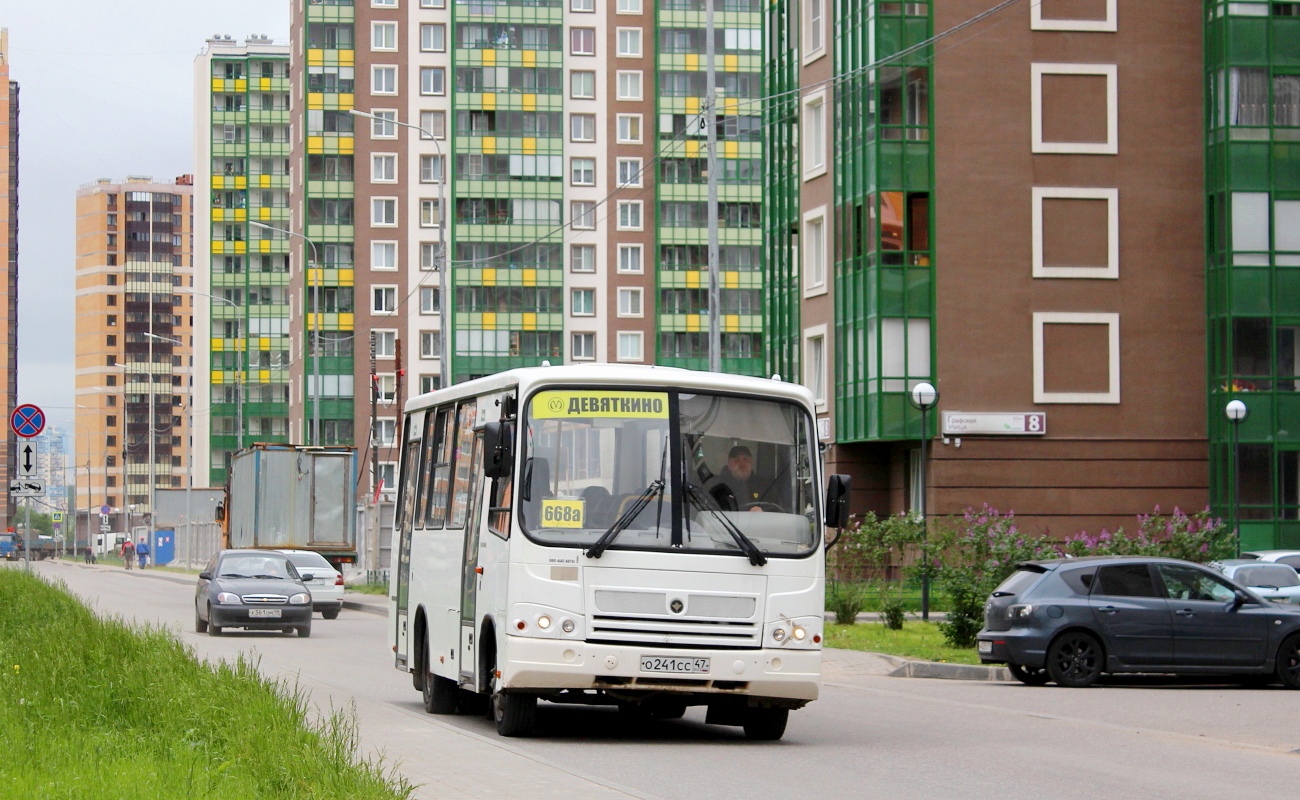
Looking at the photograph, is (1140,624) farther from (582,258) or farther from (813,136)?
(582,258)

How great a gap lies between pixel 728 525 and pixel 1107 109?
121ft

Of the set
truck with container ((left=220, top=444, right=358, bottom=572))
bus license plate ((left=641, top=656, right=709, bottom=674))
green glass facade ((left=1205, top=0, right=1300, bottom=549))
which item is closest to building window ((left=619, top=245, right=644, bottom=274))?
green glass facade ((left=1205, top=0, right=1300, bottom=549))

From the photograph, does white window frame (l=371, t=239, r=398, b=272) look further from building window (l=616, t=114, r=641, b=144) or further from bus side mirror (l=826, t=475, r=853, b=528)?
bus side mirror (l=826, t=475, r=853, b=528)

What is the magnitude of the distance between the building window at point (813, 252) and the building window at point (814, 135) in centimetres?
Answer: 125

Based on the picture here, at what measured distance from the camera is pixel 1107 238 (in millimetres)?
49000

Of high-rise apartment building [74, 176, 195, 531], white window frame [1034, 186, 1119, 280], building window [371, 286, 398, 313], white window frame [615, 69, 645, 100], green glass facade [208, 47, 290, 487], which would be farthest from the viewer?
high-rise apartment building [74, 176, 195, 531]

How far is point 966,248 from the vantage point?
48.7 meters

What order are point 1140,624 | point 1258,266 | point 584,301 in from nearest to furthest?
point 1140,624 < point 1258,266 < point 584,301

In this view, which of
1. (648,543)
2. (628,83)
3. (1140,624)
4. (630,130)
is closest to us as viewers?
(648,543)

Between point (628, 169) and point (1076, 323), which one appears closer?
point (1076, 323)

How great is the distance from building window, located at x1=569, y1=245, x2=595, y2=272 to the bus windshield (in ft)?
304

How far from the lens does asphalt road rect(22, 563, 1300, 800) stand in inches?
480

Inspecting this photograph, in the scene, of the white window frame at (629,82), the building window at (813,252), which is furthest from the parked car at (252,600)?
the white window frame at (629,82)

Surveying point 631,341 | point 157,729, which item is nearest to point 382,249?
point 631,341
